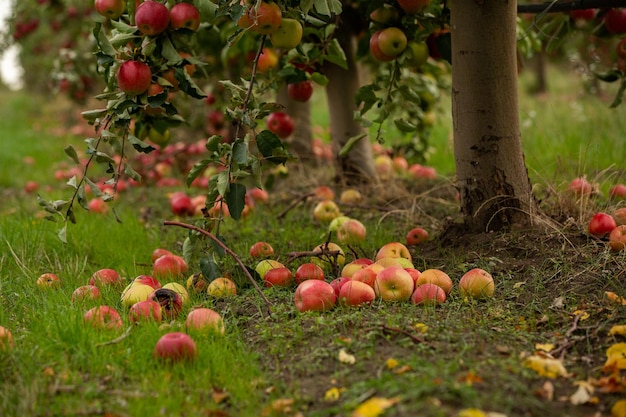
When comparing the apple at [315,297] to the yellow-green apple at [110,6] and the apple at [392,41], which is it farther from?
the yellow-green apple at [110,6]

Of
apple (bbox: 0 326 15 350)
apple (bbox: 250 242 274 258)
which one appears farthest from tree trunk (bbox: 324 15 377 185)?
apple (bbox: 0 326 15 350)

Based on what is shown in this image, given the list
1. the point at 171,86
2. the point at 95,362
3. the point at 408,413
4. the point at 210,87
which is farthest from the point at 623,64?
the point at 210,87

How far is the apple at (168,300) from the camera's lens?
2.71m

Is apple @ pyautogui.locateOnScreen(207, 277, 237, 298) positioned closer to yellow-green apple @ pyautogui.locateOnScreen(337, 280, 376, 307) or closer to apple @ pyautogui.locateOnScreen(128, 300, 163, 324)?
apple @ pyautogui.locateOnScreen(128, 300, 163, 324)

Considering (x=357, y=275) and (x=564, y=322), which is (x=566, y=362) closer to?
(x=564, y=322)

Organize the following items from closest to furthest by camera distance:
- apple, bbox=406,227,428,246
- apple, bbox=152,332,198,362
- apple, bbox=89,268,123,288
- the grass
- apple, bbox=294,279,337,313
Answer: the grass → apple, bbox=152,332,198,362 → apple, bbox=294,279,337,313 → apple, bbox=89,268,123,288 → apple, bbox=406,227,428,246

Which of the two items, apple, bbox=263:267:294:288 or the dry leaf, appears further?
apple, bbox=263:267:294:288

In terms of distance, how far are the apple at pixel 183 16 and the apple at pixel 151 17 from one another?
39 millimetres

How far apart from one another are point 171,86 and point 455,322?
60.0 inches

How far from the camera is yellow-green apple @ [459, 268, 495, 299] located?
8.91 feet

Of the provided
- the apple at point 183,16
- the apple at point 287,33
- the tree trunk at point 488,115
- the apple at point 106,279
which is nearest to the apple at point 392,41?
Result: the tree trunk at point 488,115

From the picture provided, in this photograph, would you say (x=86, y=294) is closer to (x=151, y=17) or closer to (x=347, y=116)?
(x=151, y=17)

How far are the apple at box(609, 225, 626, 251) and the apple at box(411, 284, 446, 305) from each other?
827 millimetres

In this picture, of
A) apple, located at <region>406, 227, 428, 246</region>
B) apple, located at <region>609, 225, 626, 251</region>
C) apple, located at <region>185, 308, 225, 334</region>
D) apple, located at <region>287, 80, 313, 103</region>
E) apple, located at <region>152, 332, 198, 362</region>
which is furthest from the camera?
apple, located at <region>287, 80, 313, 103</region>
